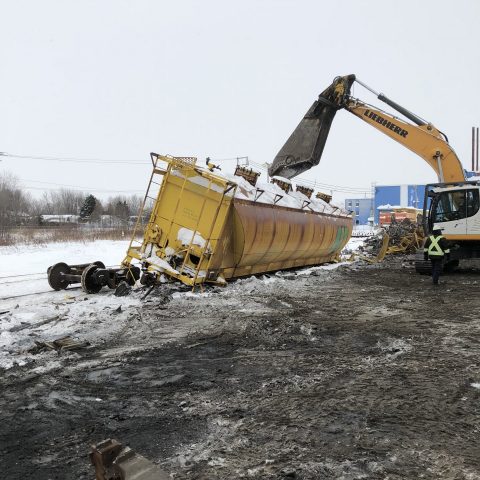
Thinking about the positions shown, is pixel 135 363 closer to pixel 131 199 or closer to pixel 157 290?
pixel 157 290

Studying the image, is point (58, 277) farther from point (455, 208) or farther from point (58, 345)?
point (455, 208)

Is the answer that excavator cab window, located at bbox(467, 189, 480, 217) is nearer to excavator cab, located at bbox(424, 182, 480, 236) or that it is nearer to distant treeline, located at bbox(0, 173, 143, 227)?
excavator cab, located at bbox(424, 182, 480, 236)

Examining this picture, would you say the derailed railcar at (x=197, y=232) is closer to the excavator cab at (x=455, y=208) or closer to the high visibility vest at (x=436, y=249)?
the high visibility vest at (x=436, y=249)

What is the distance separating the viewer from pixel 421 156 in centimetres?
1391

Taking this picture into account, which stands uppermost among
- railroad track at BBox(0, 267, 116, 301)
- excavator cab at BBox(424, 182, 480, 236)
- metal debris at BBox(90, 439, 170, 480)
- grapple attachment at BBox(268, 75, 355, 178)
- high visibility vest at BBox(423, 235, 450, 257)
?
grapple attachment at BBox(268, 75, 355, 178)

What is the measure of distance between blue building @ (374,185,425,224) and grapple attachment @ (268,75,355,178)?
49426 millimetres

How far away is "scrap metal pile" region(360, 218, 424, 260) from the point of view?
65.9 ft

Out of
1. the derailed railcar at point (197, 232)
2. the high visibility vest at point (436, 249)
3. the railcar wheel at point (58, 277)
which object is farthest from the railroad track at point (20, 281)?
the high visibility vest at point (436, 249)

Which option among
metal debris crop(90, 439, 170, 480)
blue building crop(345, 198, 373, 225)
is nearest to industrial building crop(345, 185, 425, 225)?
blue building crop(345, 198, 373, 225)

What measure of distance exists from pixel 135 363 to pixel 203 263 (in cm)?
455

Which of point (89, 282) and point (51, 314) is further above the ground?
point (89, 282)

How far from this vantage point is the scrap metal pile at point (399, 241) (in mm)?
20078

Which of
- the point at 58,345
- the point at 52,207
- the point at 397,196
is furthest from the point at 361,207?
the point at 58,345

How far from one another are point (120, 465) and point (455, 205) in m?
13.5
